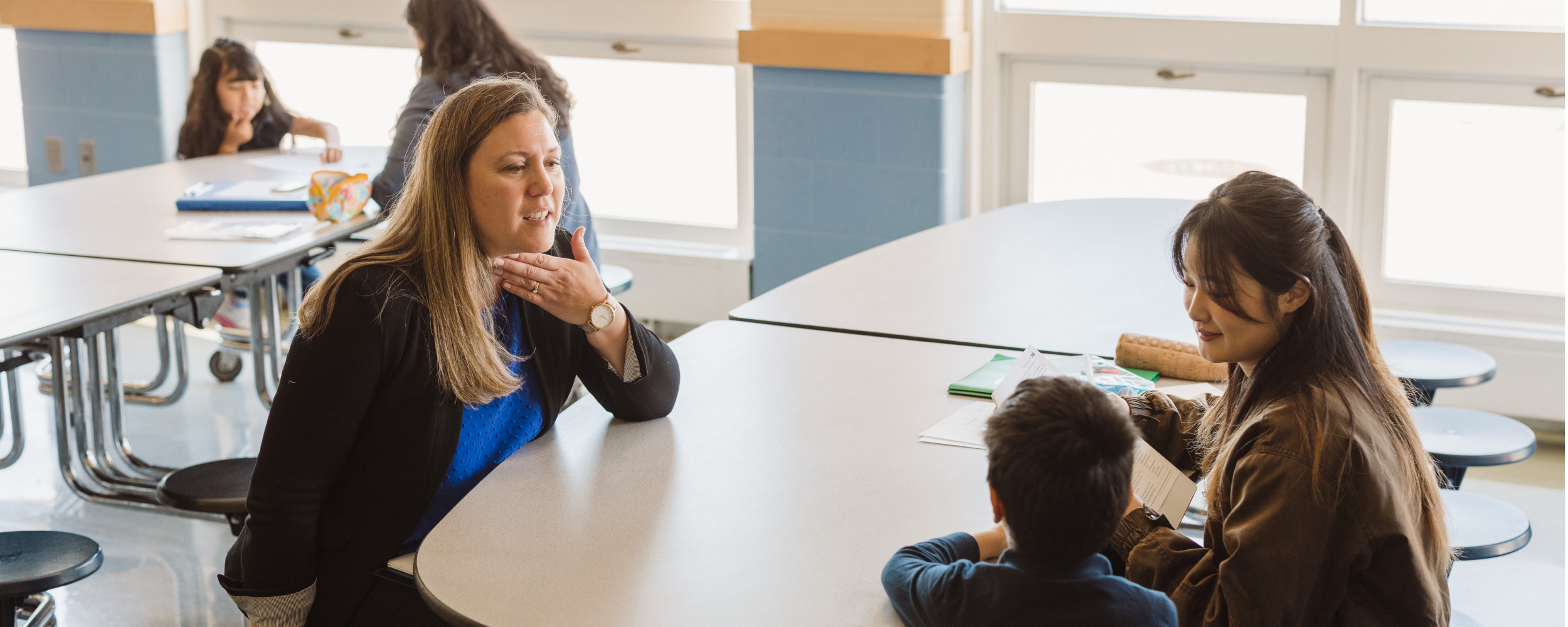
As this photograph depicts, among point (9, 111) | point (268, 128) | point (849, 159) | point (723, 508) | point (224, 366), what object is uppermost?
point (9, 111)

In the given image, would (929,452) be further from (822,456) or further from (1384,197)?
(1384,197)

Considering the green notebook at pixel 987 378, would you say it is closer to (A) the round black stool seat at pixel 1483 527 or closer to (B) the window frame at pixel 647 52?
(A) the round black stool seat at pixel 1483 527

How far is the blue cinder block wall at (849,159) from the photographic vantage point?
155 inches

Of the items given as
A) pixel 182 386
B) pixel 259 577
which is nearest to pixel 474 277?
pixel 259 577

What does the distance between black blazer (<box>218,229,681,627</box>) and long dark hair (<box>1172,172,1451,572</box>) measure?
924 millimetres

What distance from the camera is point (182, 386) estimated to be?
12.1 ft

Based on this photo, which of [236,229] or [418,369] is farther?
[236,229]

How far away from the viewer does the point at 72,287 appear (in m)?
2.56

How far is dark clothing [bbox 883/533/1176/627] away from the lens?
118 centimetres

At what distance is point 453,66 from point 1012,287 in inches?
62.7

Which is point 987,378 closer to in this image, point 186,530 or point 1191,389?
point 1191,389

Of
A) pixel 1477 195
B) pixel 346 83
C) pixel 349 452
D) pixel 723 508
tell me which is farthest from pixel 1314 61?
pixel 346 83

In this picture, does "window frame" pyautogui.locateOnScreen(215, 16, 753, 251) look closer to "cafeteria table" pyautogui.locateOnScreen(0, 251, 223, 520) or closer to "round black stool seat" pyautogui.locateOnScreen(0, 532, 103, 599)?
"cafeteria table" pyautogui.locateOnScreen(0, 251, 223, 520)

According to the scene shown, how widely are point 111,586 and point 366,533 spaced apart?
1.59m
